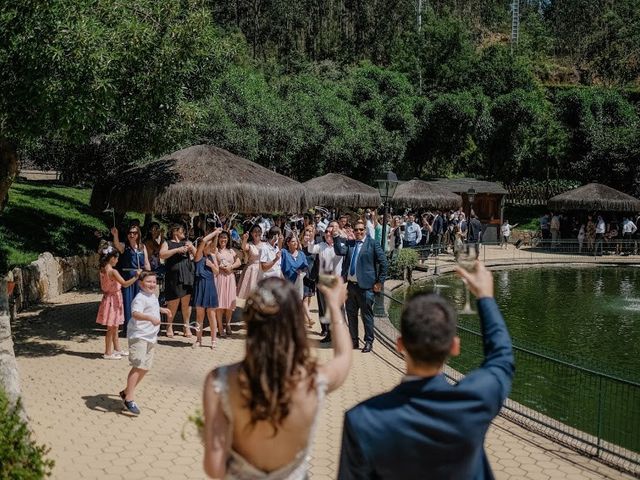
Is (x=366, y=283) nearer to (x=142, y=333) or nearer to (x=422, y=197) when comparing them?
(x=142, y=333)

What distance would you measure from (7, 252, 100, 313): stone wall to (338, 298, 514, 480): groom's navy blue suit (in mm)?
11741

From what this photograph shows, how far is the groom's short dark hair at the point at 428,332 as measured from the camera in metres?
2.55

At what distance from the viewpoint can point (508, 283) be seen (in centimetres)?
2261

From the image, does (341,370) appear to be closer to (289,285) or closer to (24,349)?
(289,285)

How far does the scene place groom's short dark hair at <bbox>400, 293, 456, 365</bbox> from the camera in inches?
100

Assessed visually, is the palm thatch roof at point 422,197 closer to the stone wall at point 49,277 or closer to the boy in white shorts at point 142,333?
the stone wall at point 49,277

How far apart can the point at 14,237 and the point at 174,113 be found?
7286 millimetres

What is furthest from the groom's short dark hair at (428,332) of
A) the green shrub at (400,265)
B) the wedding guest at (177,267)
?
the green shrub at (400,265)

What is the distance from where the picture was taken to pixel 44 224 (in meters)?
19.7

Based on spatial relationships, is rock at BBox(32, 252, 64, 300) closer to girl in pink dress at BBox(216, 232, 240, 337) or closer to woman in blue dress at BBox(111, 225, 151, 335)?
woman in blue dress at BBox(111, 225, 151, 335)

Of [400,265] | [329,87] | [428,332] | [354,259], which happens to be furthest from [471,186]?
[428,332]

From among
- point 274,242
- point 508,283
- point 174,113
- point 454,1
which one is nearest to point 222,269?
point 274,242

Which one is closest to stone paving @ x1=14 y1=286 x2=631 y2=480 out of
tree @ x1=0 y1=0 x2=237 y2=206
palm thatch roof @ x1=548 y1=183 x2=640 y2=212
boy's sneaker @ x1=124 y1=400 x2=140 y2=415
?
boy's sneaker @ x1=124 y1=400 x2=140 y2=415

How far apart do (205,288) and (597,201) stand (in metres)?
26.8
